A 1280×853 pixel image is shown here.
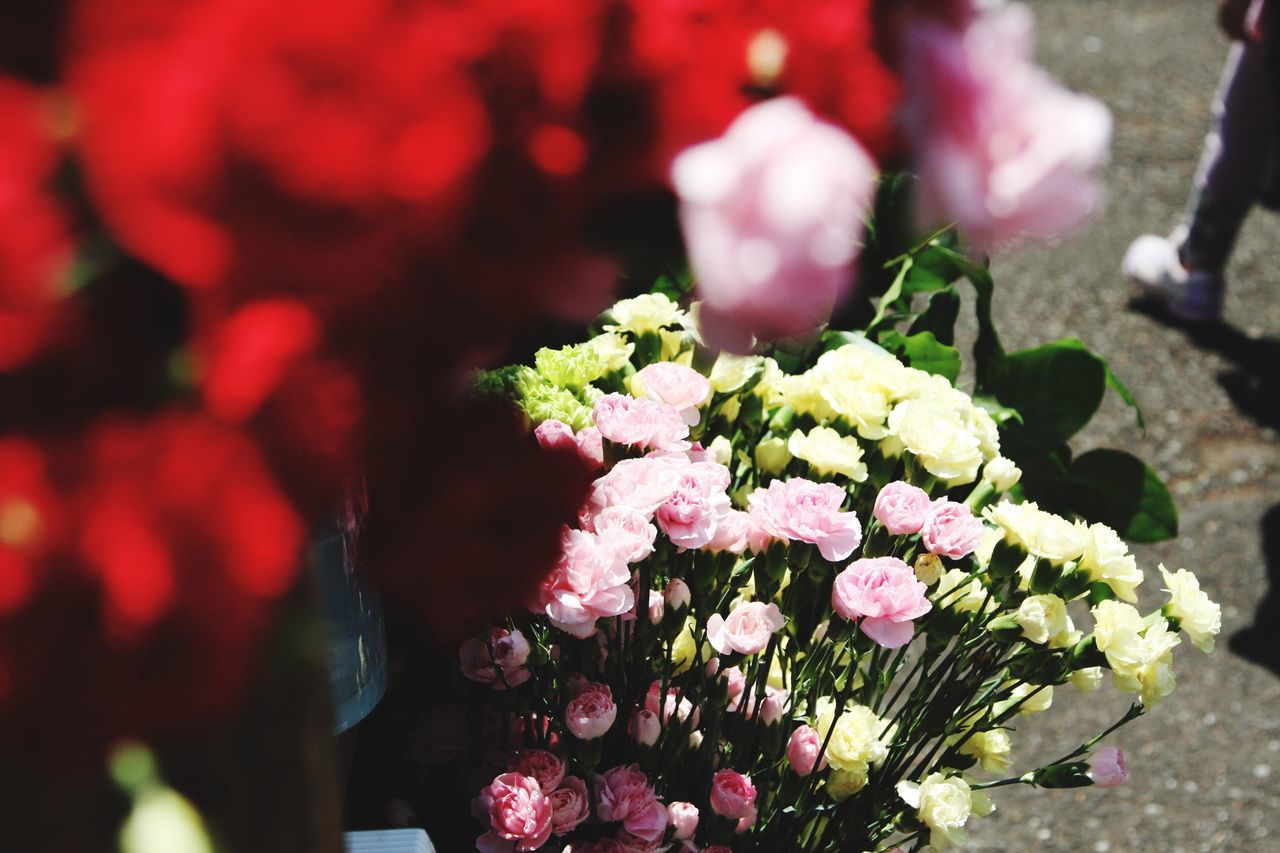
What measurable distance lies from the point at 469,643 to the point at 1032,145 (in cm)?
57

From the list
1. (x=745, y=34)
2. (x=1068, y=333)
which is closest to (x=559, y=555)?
(x=745, y=34)

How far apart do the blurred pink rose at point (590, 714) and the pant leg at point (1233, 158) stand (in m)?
2.80

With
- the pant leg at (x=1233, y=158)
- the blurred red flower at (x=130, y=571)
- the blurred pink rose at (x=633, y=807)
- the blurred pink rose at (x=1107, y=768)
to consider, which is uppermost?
the blurred red flower at (x=130, y=571)

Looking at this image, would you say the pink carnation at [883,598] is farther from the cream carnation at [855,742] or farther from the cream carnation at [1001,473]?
the cream carnation at [1001,473]

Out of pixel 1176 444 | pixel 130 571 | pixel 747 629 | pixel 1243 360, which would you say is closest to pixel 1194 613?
pixel 747 629

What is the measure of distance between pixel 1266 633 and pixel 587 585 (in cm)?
204

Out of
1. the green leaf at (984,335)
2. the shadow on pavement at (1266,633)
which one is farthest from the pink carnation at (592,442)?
the shadow on pavement at (1266,633)

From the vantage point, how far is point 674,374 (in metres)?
0.86

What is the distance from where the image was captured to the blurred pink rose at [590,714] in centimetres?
74

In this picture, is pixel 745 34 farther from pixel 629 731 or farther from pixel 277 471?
pixel 629 731

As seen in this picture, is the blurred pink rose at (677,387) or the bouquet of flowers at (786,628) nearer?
the bouquet of flowers at (786,628)

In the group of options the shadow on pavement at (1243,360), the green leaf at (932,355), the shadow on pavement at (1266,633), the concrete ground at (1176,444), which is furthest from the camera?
the shadow on pavement at (1243,360)

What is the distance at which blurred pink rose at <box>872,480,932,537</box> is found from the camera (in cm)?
79

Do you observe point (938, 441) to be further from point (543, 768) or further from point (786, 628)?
point (543, 768)
